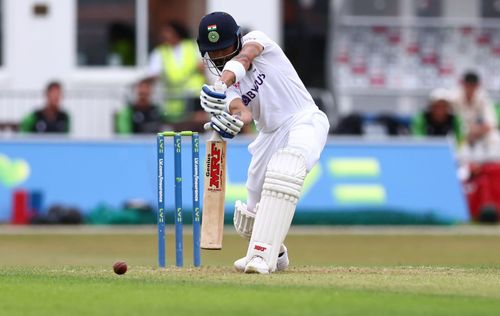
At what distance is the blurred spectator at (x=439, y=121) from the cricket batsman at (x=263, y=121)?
8782 millimetres

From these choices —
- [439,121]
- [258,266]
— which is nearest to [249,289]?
[258,266]

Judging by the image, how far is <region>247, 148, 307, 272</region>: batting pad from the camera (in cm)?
830

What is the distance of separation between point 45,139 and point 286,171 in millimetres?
8027

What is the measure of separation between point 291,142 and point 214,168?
488 mm

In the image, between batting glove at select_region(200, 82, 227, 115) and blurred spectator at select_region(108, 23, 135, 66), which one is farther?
blurred spectator at select_region(108, 23, 135, 66)

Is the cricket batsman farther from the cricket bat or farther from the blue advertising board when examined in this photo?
the blue advertising board

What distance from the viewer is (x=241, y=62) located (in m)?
8.36

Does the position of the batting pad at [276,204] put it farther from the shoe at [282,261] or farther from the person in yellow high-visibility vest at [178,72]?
the person in yellow high-visibility vest at [178,72]

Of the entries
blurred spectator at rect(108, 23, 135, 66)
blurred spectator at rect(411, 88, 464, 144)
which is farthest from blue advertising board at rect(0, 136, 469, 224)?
blurred spectator at rect(108, 23, 135, 66)

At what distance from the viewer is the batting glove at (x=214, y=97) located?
26.7 ft

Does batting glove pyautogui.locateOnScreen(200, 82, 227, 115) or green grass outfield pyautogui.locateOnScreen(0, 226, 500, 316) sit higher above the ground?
batting glove pyautogui.locateOnScreen(200, 82, 227, 115)

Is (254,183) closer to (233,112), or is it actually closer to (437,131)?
(233,112)

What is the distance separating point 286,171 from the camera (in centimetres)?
831

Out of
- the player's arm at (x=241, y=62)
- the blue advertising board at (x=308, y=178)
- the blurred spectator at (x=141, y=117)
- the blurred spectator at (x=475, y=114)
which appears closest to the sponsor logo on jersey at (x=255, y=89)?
the player's arm at (x=241, y=62)
